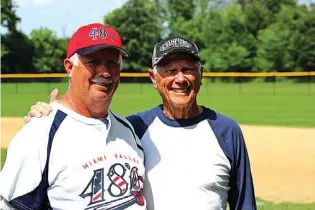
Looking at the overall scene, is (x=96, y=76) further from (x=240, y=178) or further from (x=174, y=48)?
(x=240, y=178)

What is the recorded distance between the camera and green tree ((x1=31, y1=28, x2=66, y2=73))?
1858 inches

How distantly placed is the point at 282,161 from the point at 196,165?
22.5 feet

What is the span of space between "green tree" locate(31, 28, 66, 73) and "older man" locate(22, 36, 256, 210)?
145 feet

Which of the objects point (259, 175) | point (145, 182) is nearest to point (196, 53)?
point (145, 182)

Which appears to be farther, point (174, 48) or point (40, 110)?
point (174, 48)


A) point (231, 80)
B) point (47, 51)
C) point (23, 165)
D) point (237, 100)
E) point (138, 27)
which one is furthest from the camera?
point (138, 27)

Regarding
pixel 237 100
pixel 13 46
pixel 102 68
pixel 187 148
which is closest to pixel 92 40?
pixel 102 68

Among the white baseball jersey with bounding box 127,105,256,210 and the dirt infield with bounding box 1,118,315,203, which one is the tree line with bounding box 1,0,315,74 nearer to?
the dirt infield with bounding box 1,118,315,203

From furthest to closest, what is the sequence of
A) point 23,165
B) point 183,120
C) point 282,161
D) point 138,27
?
point 138,27, point 282,161, point 183,120, point 23,165

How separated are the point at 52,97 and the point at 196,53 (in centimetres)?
83

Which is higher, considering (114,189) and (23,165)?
(23,165)

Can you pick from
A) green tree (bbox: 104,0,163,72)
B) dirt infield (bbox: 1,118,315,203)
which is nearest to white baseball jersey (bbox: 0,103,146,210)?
dirt infield (bbox: 1,118,315,203)

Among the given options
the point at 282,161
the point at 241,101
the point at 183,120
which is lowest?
the point at 282,161

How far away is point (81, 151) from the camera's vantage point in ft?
7.55
